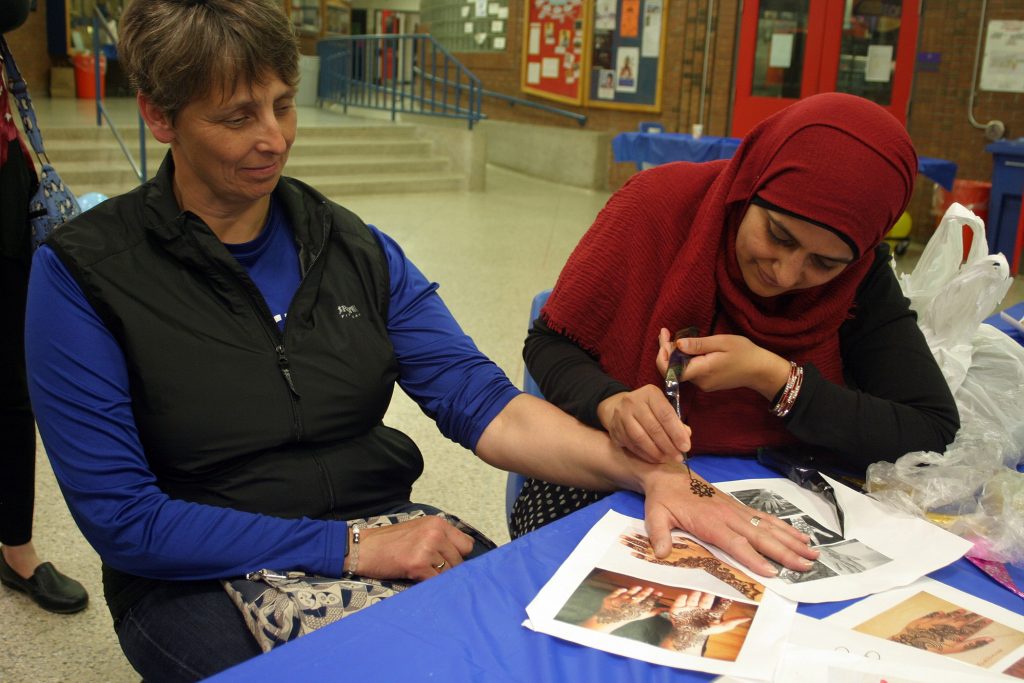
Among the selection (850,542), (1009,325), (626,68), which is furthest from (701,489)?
(626,68)

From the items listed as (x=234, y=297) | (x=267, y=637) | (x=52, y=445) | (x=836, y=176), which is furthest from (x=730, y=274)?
(x=52, y=445)

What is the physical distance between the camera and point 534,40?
10.3 metres

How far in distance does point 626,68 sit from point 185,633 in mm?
8744

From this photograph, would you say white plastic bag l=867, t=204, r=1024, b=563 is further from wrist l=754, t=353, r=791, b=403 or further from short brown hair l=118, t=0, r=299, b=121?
short brown hair l=118, t=0, r=299, b=121

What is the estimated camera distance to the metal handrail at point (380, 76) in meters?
9.39

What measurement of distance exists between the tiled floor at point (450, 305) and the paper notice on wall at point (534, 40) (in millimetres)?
1450

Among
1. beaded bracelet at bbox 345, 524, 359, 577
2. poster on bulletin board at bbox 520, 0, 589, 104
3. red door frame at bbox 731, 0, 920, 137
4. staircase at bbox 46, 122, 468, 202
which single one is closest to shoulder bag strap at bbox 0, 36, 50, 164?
beaded bracelet at bbox 345, 524, 359, 577

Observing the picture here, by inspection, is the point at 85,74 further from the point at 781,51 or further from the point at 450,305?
the point at 450,305

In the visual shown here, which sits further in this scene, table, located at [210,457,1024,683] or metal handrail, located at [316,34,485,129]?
metal handrail, located at [316,34,485,129]

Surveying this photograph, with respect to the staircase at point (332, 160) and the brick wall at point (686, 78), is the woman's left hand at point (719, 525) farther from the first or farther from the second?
the brick wall at point (686, 78)

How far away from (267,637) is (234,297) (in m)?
0.45

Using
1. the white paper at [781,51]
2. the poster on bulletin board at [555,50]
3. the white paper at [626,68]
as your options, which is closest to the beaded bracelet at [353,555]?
the white paper at [781,51]

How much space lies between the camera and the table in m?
0.85

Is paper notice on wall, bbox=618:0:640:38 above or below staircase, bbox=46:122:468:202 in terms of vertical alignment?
above
